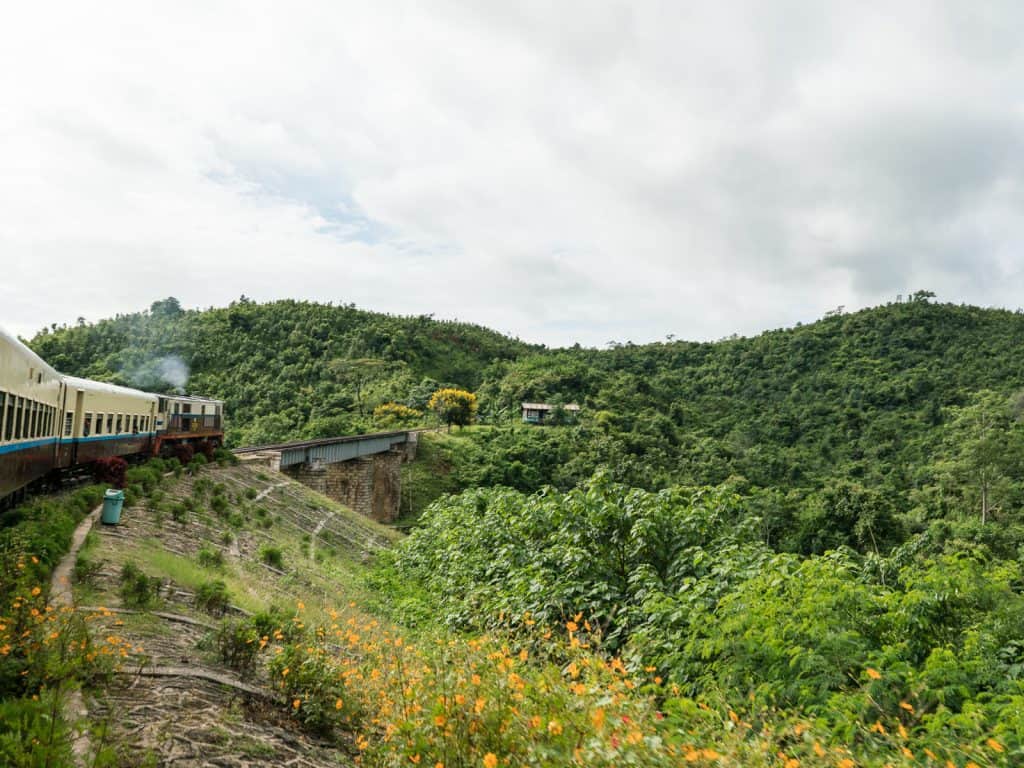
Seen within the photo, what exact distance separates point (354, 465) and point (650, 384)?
5750cm

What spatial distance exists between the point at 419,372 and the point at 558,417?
27.2m

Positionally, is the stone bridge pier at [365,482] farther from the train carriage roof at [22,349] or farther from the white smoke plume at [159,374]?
the white smoke plume at [159,374]

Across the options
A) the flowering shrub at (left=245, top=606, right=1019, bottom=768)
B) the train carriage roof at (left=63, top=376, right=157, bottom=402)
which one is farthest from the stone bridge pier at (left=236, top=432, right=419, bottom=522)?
the flowering shrub at (left=245, top=606, right=1019, bottom=768)

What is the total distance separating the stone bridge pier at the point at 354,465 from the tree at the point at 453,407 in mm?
10386

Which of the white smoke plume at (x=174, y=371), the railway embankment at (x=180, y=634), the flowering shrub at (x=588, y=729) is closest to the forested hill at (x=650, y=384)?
the white smoke plume at (x=174, y=371)

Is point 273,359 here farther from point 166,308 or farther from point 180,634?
point 180,634

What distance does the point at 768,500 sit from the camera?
3653cm

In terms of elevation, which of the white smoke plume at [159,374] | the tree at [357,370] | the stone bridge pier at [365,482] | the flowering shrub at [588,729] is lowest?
the stone bridge pier at [365,482]

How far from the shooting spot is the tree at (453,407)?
2503 inches

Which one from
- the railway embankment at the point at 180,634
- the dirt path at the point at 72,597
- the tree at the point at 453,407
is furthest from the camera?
the tree at the point at 453,407

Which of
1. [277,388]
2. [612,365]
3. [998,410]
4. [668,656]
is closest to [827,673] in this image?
[668,656]

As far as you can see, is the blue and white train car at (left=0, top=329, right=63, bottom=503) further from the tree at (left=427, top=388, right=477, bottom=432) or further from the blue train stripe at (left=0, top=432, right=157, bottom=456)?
the tree at (left=427, top=388, right=477, bottom=432)

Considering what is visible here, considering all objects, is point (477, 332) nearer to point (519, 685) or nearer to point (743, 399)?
point (743, 399)

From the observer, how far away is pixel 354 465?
140 feet
